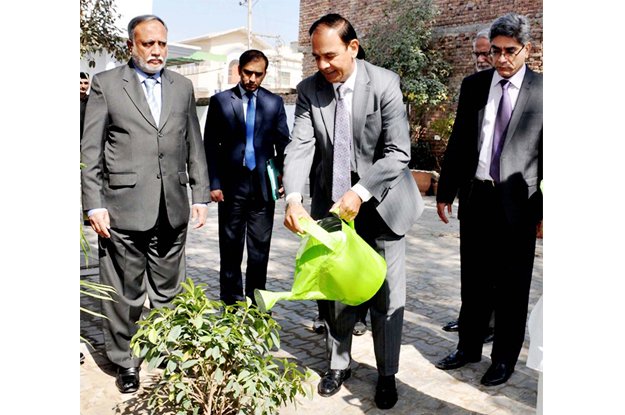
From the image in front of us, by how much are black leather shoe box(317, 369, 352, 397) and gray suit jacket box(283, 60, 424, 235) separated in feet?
3.01

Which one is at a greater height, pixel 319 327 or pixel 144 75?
A: pixel 144 75

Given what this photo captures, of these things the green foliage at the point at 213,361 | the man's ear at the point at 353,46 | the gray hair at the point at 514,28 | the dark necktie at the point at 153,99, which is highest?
the gray hair at the point at 514,28

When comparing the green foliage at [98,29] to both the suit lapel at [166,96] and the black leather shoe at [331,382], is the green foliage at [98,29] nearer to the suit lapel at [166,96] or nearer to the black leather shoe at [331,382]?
the suit lapel at [166,96]

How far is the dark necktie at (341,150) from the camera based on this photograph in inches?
143

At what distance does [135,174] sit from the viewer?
12.7ft

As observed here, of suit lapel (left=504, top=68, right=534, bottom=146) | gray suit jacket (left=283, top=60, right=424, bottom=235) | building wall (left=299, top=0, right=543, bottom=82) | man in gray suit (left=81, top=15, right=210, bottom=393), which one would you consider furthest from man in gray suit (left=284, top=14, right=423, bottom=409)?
building wall (left=299, top=0, right=543, bottom=82)

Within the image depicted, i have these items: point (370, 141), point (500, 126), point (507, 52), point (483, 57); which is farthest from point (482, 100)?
point (483, 57)

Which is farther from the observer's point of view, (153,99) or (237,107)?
(237,107)

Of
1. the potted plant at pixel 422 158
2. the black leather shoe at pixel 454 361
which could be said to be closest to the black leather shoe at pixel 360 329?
the black leather shoe at pixel 454 361

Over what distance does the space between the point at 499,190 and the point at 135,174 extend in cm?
213

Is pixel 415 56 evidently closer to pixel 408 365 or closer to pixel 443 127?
pixel 443 127

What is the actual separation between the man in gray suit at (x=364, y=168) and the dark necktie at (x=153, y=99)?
2.73 ft

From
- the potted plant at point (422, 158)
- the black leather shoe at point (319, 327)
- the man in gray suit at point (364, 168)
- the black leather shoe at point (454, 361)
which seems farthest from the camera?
the potted plant at point (422, 158)

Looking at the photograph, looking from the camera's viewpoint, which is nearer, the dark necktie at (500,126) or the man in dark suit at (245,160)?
the dark necktie at (500,126)
